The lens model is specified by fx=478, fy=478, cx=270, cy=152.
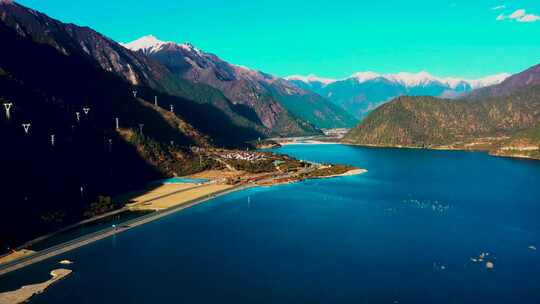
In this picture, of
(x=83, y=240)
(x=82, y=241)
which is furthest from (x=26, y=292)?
(x=83, y=240)

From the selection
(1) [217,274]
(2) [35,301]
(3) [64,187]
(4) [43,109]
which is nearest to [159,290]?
(1) [217,274]

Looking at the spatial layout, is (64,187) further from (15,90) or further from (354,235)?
(354,235)

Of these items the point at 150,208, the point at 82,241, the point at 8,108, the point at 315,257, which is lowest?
the point at 315,257

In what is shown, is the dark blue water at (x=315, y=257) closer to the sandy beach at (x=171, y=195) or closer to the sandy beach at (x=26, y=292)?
the sandy beach at (x=26, y=292)

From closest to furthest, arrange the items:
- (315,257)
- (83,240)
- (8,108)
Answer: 1. (315,257)
2. (83,240)
3. (8,108)

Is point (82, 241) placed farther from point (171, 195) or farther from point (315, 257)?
point (171, 195)

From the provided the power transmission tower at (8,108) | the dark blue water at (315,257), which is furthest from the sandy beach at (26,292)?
the power transmission tower at (8,108)

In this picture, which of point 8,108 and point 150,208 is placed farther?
point 8,108

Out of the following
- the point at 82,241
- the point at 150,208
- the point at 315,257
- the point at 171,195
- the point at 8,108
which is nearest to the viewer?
the point at 315,257
